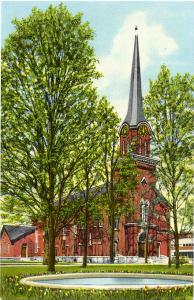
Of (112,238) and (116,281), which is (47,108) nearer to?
(112,238)

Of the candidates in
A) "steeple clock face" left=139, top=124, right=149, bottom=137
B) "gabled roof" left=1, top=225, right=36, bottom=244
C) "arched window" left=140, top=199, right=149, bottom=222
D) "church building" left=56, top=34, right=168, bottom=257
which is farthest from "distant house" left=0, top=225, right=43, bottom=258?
"steeple clock face" left=139, top=124, right=149, bottom=137

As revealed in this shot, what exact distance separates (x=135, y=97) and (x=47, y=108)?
340cm

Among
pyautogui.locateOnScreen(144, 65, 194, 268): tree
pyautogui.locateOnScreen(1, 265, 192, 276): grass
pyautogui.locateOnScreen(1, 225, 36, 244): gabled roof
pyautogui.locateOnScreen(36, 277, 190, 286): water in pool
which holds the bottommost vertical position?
pyautogui.locateOnScreen(36, 277, 190, 286): water in pool

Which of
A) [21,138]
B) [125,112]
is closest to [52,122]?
[21,138]

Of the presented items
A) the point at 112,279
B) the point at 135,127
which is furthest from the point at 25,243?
the point at 135,127

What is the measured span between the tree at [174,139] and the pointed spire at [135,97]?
0.64 metres

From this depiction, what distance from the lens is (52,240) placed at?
67.3 feet

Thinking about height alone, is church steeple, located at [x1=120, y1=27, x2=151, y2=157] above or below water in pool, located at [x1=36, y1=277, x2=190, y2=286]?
above

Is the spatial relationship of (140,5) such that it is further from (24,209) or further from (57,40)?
(24,209)

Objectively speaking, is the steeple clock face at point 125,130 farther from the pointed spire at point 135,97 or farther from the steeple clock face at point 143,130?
the steeple clock face at point 143,130

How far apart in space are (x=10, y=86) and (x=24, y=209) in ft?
18.5

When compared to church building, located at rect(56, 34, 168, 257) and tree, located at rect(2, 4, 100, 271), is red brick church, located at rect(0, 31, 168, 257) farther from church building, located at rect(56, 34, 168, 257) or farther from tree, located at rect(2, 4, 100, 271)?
tree, located at rect(2, 4, 100, 271)

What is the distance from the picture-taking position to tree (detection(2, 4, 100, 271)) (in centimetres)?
2072

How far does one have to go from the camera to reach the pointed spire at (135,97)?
18.9 meters
